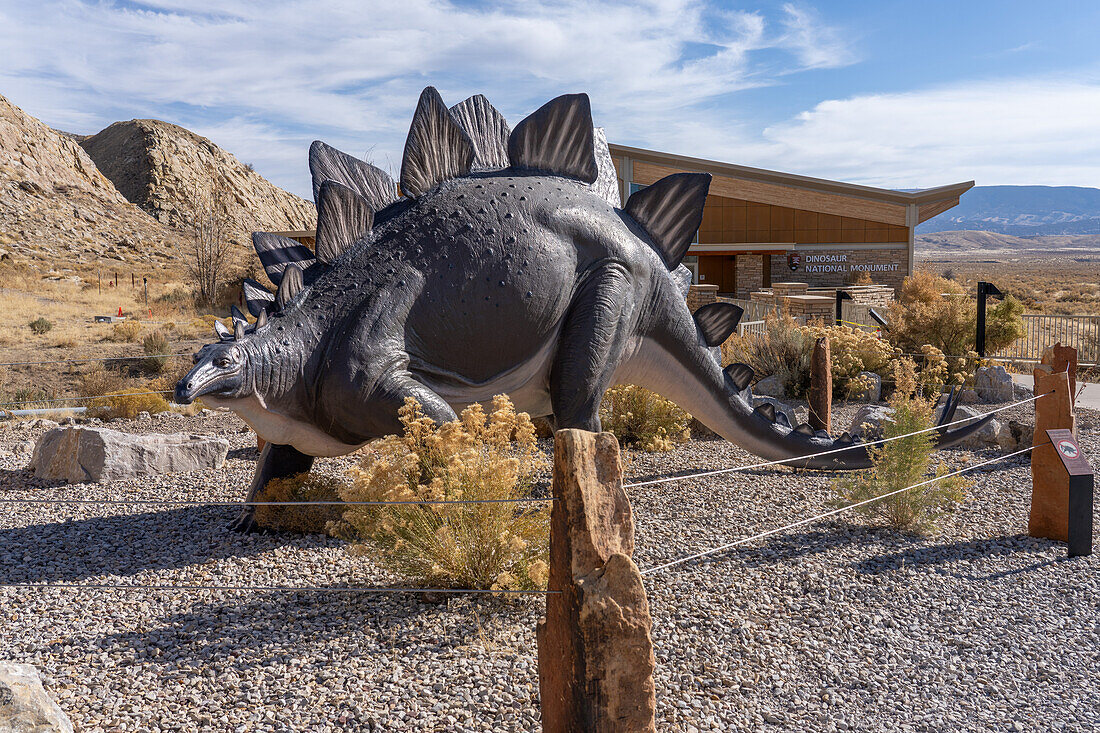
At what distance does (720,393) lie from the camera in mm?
4898

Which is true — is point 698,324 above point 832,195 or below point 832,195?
below

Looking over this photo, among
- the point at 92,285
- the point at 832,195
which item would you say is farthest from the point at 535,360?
the point at 92,285

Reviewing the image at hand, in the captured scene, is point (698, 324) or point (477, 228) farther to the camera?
point (698, 324)

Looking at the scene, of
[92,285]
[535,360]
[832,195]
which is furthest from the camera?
[92,285]

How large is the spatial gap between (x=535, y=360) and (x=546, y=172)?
3.43 feet

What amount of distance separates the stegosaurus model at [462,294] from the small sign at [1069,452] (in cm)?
201

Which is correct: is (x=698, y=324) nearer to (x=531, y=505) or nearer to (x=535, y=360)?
(x=535, y=360)

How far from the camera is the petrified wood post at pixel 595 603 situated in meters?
2.02

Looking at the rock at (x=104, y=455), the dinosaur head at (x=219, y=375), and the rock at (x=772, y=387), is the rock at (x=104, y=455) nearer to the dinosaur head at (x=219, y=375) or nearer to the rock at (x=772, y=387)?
the dinosaur head at (x=219, y=375)

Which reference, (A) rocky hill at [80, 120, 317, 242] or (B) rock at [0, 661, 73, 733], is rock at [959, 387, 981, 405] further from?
(A) rocky hill at [80, 120, 317, 242]

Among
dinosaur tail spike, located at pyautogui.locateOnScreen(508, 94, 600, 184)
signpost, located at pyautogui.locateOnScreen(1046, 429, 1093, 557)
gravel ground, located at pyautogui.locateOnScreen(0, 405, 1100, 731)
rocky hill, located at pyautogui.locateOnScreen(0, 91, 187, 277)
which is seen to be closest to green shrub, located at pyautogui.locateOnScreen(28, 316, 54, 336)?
rocky hill, located at pyautogui.locateOnScreen(0, 91, 187, 277)

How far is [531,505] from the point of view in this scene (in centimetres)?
411

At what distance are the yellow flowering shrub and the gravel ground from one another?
185 mm

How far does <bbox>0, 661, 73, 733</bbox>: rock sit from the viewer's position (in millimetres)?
2289
